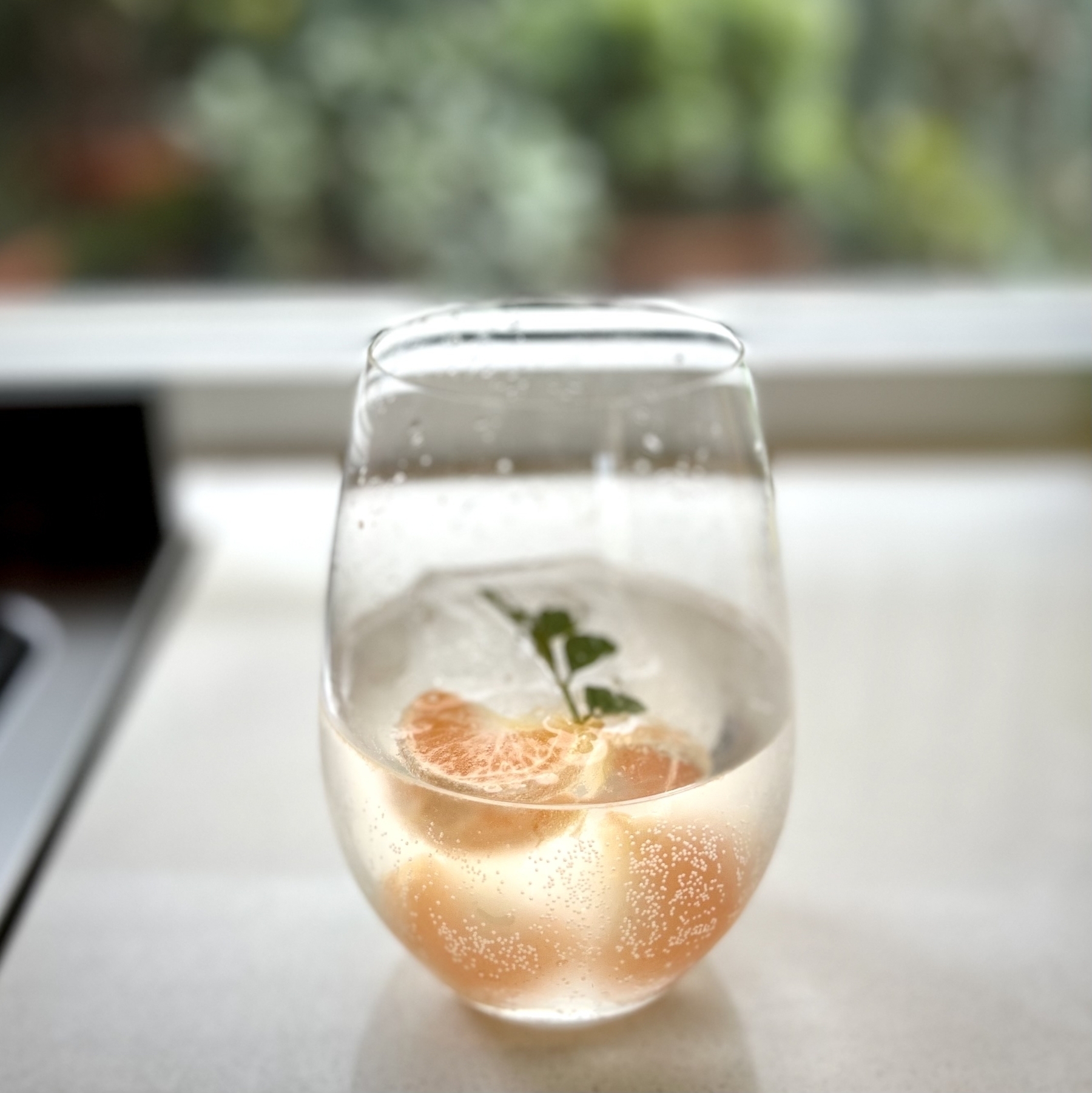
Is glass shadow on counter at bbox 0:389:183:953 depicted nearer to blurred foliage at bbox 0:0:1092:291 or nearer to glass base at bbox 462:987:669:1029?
glass base at bbox 462:987:669:1029

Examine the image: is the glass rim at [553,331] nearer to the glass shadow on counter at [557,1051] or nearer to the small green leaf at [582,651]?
the small green leaf at [582,651]

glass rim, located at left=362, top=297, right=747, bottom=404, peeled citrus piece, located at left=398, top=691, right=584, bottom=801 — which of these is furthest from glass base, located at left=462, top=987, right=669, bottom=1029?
glass rim, located at left=362, top=297, right=747, bottom=404

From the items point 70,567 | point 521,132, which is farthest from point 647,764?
point 521,132

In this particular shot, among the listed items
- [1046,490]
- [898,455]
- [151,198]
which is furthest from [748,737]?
[151,198]

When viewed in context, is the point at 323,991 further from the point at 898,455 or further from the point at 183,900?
the point at 898,455

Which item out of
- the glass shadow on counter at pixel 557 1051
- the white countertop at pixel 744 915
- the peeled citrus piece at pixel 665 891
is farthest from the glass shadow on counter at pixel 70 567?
the peeled citrus piece at pixel 665 891

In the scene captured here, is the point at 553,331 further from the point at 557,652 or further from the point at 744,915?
the point at 744,915
